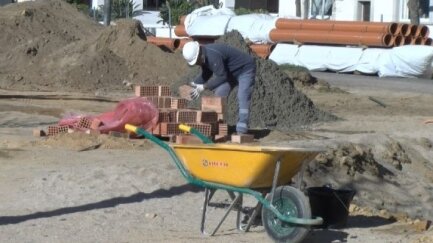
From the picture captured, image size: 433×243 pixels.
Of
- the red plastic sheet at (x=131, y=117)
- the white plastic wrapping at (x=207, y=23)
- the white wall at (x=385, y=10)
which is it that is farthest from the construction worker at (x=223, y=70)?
the white wall at (x=385, y=10)

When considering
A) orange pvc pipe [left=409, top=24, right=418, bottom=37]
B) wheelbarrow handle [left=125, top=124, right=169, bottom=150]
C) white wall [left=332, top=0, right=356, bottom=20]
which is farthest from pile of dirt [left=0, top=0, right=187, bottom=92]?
white wall [left=332, top=0, right=356, bottom=20]

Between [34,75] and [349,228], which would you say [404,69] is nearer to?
[34,75]

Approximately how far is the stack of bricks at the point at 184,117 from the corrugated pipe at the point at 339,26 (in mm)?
21101

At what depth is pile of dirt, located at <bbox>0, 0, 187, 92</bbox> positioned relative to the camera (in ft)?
81.8

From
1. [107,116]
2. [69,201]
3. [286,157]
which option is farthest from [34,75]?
[286,157]

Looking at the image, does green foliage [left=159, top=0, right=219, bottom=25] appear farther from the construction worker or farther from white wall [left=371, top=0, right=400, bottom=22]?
the construction worker

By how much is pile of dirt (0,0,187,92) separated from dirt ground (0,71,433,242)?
802 centimetres

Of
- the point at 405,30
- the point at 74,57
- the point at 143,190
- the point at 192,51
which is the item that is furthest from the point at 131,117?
the point at 405,30

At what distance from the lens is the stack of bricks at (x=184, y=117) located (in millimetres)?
14344

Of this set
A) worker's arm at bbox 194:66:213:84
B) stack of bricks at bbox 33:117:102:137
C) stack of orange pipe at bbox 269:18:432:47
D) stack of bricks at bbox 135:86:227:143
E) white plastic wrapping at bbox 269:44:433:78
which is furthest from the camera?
stack of orange pipe at bbox 269:18:432:47

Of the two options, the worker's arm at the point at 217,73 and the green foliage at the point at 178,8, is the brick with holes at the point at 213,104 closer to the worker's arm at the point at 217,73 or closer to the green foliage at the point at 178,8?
the worker's arm at the point at 217,73

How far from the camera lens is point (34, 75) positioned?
2597cm

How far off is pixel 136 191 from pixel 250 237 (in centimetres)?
186

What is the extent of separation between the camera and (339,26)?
3688 cm
